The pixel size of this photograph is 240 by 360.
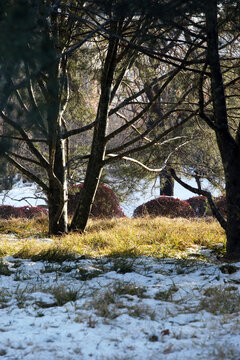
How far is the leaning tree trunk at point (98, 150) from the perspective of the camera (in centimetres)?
474

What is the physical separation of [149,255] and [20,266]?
4.54 feet

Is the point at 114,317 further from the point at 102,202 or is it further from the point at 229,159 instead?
the point at 102,202

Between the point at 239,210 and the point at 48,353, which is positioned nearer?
the point at 48,353

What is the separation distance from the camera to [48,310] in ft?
7.73

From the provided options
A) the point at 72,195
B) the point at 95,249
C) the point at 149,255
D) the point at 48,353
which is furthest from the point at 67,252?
the point at 72,195

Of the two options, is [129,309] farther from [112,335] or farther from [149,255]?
[149,255]

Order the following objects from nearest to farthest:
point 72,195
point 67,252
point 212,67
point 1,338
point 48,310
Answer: point 1,338 → point 48,310 → point 212,67 → point 67,252 → point 72,195

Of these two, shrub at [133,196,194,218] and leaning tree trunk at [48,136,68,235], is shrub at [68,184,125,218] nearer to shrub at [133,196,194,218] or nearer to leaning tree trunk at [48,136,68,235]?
shrub at [133,196,194,218]

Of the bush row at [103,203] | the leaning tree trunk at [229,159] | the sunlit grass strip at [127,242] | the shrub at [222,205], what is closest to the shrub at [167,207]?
the bush row at [103,203]

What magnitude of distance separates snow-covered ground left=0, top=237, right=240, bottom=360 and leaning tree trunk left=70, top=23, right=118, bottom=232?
1.74 meters

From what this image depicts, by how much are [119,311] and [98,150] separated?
3026 millimetres

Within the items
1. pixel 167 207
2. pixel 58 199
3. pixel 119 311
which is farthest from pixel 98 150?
pixel 167 207

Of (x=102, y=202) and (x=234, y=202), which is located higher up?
(x=102, y=202)

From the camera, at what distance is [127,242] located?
14.8 feet
